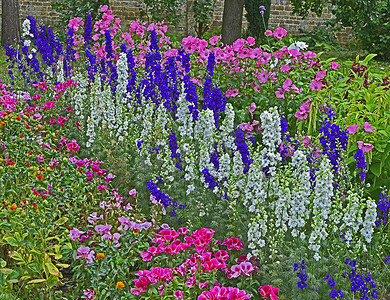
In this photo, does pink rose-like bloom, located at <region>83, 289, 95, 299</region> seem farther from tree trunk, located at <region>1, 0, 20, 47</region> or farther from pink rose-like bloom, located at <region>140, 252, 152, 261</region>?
tree trunk, located at <region>1, 0, 20, 47</region>

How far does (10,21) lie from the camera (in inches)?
527

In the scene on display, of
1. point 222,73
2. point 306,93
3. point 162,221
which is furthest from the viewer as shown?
point 222,73

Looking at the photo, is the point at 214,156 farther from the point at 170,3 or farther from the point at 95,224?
the point at 170,3

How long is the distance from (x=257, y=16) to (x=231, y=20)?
3.44m

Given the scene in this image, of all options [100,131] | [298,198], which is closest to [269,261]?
[298,198]

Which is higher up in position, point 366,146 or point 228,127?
point 228,127

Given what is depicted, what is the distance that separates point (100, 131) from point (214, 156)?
1.67 meters

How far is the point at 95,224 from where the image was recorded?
10.9 feet

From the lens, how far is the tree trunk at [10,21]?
526 inches

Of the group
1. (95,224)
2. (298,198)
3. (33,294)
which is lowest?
(33,294)

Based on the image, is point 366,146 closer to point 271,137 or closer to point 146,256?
point 271,137

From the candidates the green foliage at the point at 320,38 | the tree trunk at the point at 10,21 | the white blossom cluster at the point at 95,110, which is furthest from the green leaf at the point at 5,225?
the green foliage at the point at 320,38

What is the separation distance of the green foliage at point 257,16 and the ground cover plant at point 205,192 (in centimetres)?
829

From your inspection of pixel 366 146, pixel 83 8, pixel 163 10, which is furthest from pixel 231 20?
pixel 366 146
